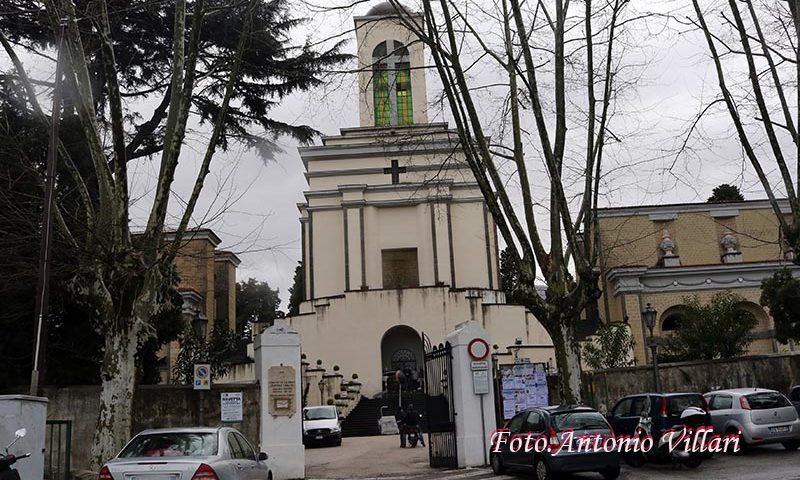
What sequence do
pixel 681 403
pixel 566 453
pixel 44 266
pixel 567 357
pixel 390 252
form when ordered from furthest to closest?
pixel 390 252, pixel 567 357, pixel 681 403, pixel 566 453, pixel 44 266

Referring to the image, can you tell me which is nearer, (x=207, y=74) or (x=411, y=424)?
(x=207, y=74)

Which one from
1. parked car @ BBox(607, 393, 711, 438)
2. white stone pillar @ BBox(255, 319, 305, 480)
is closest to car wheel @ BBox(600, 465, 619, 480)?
parked car @ BBox(607, 393, 711, 438)

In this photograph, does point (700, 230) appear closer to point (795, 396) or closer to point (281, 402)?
point (795, 396)

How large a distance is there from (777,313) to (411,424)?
13100mm

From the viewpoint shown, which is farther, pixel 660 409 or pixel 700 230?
pixel 700 230

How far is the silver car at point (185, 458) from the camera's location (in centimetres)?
897

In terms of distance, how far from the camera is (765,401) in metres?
16.7

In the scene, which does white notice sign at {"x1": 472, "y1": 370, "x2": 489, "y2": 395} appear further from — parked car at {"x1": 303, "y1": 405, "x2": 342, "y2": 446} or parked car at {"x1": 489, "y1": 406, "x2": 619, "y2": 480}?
parked car at {"x1": 303, "y1": 405, "x2": 342, "y2": 446}

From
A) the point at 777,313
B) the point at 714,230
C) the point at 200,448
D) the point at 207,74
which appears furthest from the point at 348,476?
the point at 714,230

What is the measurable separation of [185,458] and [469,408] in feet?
29.6

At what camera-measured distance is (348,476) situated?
16.7 m

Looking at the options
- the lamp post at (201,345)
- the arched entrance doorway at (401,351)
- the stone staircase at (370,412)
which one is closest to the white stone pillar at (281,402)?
the lamp post at (201,345)

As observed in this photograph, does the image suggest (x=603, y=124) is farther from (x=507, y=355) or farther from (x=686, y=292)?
(x=686, y=292)

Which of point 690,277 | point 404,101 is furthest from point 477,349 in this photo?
point 404,101
